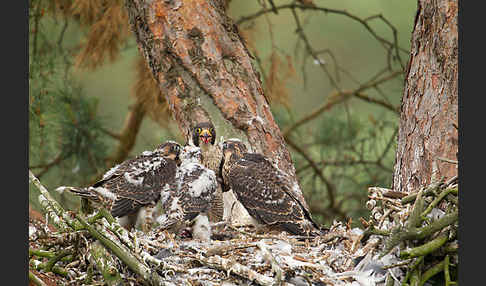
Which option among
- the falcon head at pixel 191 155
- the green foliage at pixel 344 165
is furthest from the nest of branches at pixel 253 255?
the green foliage at pixel 344 165

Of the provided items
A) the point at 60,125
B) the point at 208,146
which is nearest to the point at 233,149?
the point at 208,146

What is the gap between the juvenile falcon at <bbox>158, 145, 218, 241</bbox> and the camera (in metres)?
3.06

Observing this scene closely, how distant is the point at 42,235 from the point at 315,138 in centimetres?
369

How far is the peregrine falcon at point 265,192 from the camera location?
3.31 meters

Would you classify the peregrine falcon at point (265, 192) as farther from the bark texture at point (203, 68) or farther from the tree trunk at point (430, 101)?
the tree trunk at point (430, 101)

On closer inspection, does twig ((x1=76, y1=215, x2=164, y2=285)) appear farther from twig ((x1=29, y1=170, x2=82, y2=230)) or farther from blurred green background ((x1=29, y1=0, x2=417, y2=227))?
blurred green background ((x1=29, y1=0, x2=417, y2=227))

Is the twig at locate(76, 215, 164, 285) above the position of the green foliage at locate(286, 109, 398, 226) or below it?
below

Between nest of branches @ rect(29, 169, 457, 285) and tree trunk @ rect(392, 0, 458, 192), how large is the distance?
0.52 m

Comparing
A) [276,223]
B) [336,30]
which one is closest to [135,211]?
[276,223]

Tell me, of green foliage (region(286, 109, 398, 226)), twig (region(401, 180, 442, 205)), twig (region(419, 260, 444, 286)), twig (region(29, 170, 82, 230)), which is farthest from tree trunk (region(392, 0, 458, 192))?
green foliage (region(286, 109, 398, 226))

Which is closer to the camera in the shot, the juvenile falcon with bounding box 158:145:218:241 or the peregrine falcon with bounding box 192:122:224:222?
the juvenile falcon with bounding box 158:145:218:241

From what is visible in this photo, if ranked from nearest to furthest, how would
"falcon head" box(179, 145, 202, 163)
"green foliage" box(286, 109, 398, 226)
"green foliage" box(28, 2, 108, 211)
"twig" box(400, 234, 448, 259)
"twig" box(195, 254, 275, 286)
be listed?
"twig" box(400, 234, 448, 259) < "twig" box(195, 254, 275, 286) < "falcon head" box(179, 145, 202, 163) < "green foliage" box(28, 2, 108, 211) < "green foliage" box(286, 109, 398, 226)

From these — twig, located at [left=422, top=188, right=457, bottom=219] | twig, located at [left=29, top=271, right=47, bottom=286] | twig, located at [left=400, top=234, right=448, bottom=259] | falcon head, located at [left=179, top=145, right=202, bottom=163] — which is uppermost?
falcon head, located at [left=179, top=145, right=202, bottom=163]

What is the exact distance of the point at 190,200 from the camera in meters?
3.11
